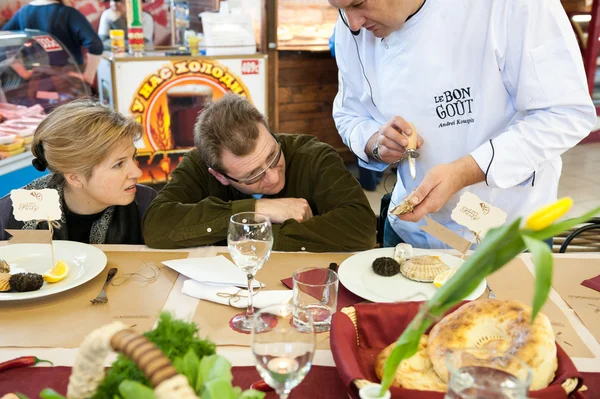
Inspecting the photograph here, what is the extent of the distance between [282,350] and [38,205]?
1007mm

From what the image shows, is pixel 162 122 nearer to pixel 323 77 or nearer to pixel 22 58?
pixel 22 58

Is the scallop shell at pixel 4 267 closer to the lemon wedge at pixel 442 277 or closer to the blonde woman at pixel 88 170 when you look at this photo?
the blonde woman at pixel 88 170

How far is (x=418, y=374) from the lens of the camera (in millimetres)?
1015

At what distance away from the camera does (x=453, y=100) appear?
71.6 inches

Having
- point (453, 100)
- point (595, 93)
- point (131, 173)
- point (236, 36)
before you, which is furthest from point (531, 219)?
point (595, 93)

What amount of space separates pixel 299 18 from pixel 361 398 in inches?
178

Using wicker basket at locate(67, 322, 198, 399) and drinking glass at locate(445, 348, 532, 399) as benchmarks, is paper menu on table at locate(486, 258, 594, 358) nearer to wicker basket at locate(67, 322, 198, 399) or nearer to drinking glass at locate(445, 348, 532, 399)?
drinking glass at locate(445, 348, 532, 399)

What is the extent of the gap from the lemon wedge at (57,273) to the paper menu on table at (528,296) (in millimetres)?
1092

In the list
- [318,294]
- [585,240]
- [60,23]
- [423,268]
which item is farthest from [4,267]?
[60,23]

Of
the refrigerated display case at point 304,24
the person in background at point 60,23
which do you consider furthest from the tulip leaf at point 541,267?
the person in background at point 60,23

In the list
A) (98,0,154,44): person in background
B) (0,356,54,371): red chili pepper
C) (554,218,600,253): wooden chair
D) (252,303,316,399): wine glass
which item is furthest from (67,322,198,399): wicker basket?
(98,0,154,44): person in background

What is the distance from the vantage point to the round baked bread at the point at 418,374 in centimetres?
99

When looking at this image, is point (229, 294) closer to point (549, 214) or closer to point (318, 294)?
point (318, 294)

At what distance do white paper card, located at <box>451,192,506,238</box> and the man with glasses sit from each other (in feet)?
1.42
